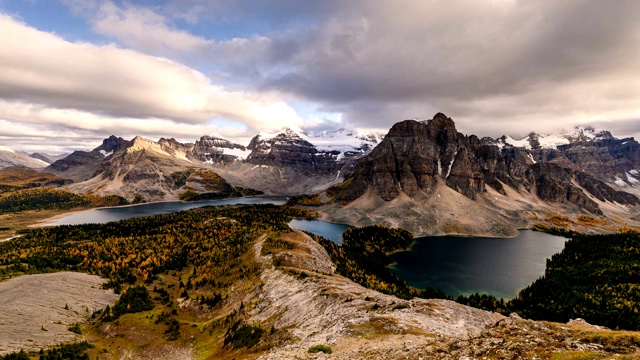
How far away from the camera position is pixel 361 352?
1113 inches

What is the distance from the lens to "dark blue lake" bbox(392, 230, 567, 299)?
386ft

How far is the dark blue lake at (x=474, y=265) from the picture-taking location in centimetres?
11775

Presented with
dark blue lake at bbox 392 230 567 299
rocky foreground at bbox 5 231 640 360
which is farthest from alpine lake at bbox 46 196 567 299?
rocky foreground at bbox 5 231 640 360

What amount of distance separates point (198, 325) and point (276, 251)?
28.7 metres

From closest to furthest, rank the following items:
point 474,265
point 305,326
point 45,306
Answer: point 305,326
point 45,306
point 474,265

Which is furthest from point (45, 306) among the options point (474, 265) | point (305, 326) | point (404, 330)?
point (474, 265)

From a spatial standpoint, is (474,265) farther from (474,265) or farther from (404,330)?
(404,330)

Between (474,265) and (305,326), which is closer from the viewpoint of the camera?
(305,326)

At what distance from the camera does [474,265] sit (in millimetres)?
143875

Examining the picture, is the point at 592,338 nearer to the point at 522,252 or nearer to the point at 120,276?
the point at 120,276

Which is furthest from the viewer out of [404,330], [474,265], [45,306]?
[474,265]

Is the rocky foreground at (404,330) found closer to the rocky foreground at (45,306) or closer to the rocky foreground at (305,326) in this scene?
the rocky foreground at (305,326)

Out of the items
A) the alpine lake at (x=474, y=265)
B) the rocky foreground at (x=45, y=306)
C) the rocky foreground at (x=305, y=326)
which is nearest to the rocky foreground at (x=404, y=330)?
the rocky foreground at (x=305, y=326)

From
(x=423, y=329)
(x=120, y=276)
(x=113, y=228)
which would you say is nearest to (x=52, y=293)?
(x=120, y=276)
